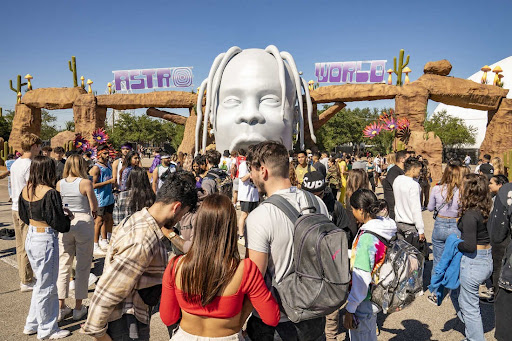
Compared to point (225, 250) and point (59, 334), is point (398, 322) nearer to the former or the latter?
point (225, 250)

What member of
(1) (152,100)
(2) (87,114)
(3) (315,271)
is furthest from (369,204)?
(2) (87,114)

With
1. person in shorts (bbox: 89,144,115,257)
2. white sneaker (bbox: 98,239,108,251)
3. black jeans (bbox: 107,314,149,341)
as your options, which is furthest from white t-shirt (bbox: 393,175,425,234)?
white sneaker (bbox: 98,239,108,251)

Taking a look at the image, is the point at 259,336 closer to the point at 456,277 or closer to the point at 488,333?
the point at 456,277

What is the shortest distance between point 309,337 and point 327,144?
116 feet

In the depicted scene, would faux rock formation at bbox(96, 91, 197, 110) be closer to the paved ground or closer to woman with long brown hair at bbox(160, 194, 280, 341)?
the paved ground

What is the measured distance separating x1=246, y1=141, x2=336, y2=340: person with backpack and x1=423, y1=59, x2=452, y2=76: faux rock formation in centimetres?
1369

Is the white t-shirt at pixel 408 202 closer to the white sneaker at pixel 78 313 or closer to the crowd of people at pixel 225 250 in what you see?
the crowd of people at pixel 225 250

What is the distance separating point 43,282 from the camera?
9.70ft

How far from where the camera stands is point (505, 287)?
6.50ft

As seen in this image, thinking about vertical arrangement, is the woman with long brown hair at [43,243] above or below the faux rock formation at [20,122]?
below

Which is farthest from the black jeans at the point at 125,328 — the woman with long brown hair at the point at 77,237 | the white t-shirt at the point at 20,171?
the white t-shirt at the point at 20,171

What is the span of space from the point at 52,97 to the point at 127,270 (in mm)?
17307

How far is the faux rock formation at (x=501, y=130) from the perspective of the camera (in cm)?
1369

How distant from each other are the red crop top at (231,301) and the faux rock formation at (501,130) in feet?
50.2
